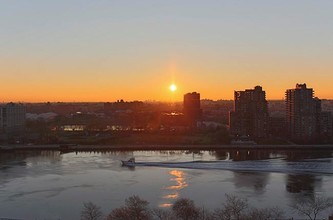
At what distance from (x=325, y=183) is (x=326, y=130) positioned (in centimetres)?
1079

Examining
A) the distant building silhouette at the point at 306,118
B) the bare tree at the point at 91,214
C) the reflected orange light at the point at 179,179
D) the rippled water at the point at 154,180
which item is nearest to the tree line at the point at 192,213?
the bare tree at the point at 91,214

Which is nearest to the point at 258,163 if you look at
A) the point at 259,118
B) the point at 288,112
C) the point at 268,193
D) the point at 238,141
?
the point at 268,193

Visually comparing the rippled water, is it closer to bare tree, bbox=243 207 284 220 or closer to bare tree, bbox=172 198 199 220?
bare tree, bbox=243 207 284 220

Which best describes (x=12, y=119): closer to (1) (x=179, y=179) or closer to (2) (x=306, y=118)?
(2) (x=306, y=118)

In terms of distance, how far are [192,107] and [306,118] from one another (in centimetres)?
965

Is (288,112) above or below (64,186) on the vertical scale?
above

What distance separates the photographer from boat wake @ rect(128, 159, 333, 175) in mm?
12436

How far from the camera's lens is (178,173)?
39.8 ft

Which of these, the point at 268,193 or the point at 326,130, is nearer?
the point at 268,193

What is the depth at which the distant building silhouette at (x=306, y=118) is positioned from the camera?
800 inches

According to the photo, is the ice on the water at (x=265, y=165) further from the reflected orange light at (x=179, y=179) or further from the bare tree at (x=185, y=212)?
the bare tree at (x=185, y=212)

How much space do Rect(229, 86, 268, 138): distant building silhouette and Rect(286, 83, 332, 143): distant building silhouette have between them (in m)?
1.15

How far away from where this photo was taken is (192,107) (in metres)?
29.1

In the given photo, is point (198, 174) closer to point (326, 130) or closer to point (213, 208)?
point (213, 208)
